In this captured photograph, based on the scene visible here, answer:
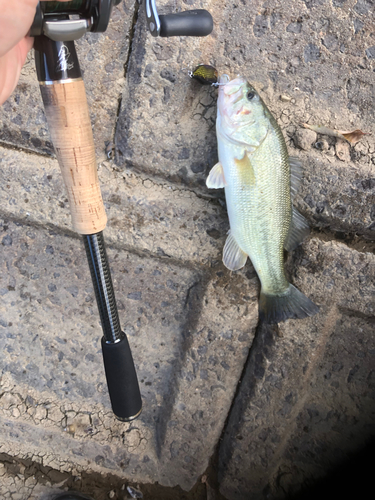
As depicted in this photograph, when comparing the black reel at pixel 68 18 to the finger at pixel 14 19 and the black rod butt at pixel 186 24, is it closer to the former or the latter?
the finger at pixel 14 19

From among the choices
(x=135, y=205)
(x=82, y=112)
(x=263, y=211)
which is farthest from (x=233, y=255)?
(x=82, y=112)

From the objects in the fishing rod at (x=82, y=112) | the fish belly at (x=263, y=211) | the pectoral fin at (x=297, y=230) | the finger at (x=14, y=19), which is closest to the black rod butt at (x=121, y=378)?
the fishing rod at (x=82, y=112)

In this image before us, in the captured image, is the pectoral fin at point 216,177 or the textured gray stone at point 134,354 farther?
the textured gray stone at point 134,354

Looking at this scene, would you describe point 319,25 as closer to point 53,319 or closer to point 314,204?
point 314,204

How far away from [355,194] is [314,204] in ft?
0.38

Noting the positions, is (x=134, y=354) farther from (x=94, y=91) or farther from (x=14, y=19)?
(x=14, y=19)

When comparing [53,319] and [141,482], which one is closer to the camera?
[53,319]

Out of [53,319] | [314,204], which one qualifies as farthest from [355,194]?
[53,319]

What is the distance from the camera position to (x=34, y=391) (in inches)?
62.7

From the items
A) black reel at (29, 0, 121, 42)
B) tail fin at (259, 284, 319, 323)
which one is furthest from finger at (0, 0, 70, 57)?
tail fin at (259, 284, 319, 323)

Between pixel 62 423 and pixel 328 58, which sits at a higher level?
pixel 328 58

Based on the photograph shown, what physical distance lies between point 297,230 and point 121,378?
0.64m

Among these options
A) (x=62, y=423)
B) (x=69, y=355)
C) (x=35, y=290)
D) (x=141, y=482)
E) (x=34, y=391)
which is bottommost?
(x=141, y=482)

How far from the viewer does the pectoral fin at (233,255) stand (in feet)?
3.91
